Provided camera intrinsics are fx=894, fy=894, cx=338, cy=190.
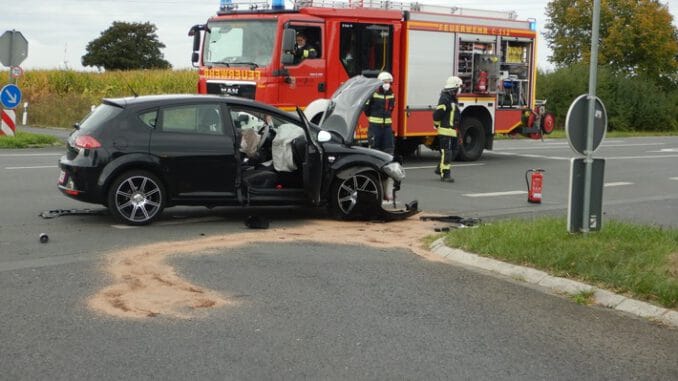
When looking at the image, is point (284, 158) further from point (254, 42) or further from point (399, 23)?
point (399, 23)

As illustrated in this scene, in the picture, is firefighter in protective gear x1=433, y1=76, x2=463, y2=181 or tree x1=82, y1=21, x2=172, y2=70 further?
tree x1=82, y1=21, x2=172, y2=70

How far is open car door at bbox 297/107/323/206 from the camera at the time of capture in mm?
10836

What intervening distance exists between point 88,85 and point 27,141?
20.4m

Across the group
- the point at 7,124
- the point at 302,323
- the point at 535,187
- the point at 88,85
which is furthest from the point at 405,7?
the point at 88,85

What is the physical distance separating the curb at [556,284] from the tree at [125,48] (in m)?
91.4

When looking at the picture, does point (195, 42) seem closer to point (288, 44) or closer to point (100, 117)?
point (288, 44)

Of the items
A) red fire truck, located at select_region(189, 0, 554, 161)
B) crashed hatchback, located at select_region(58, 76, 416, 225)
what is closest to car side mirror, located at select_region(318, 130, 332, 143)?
crashed hatchback, located at select_region(58, 76, 416, 225)

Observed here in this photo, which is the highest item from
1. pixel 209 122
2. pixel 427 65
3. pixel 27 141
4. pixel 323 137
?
pixel 427 65

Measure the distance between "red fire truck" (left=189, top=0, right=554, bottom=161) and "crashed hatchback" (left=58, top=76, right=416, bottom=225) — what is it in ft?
15.5

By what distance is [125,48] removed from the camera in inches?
3866

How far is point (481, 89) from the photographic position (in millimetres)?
20703

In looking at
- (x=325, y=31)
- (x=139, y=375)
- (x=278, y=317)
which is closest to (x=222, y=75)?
(x=325, y=31)

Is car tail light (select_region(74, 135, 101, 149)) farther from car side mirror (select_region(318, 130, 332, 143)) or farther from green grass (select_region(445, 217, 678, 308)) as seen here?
green grass (select_region(445, 217, 678, 308))

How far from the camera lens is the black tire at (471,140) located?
20.8 meters
